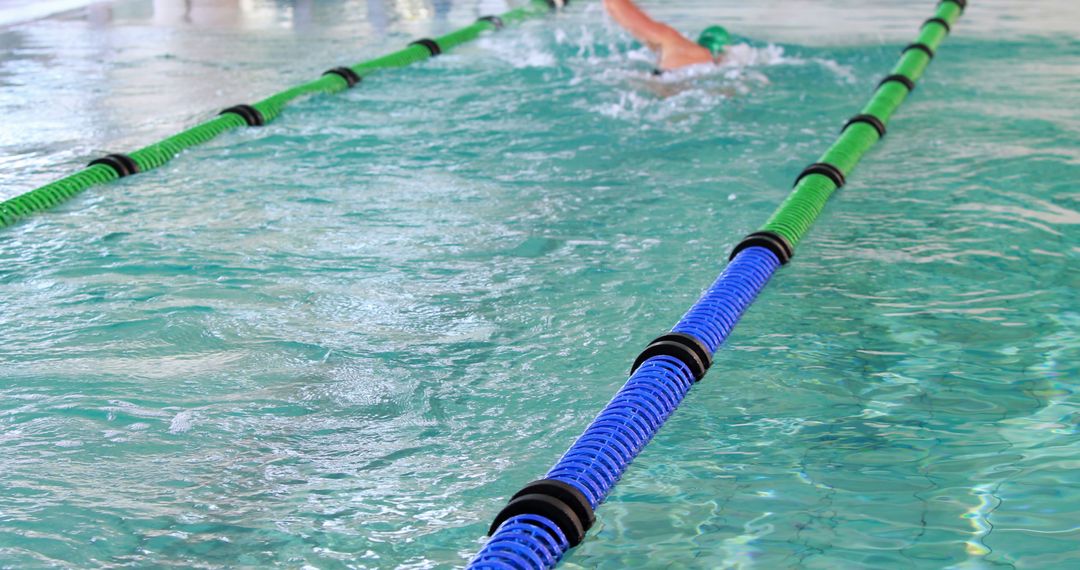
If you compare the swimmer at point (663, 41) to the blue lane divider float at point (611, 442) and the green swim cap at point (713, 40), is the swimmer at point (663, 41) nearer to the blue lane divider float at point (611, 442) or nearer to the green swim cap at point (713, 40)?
the green swim cap at point (713, 40)

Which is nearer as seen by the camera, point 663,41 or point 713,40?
point 663,41

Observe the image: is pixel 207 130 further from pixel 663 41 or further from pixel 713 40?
pixel 713 40

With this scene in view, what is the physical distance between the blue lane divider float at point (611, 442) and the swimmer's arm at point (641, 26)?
3168mm

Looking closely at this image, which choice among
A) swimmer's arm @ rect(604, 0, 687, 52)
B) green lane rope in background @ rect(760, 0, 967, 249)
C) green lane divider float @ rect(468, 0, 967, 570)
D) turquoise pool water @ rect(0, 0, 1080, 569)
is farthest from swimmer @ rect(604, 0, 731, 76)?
green lane divider float @ rect(468, 0, 967, 570)

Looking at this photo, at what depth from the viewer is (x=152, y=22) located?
9.55m

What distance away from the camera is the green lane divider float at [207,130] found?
4.29 metres

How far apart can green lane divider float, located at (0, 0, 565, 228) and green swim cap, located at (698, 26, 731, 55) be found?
196cm

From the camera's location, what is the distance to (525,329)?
3135 millimetres

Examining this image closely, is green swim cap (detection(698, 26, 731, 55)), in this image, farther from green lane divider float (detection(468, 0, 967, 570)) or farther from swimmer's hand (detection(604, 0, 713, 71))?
green lane divider float (detection(468, 0, 967, 570))

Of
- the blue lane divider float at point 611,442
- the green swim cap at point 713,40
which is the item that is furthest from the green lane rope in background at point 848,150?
the green swim cap at point 713,40

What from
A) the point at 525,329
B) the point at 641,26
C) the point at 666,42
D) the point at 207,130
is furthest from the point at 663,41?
the point at 525,329

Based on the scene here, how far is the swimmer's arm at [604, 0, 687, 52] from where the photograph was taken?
20.1 feet

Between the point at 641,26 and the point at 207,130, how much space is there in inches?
96.2

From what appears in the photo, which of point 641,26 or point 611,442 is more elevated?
point 641,26
